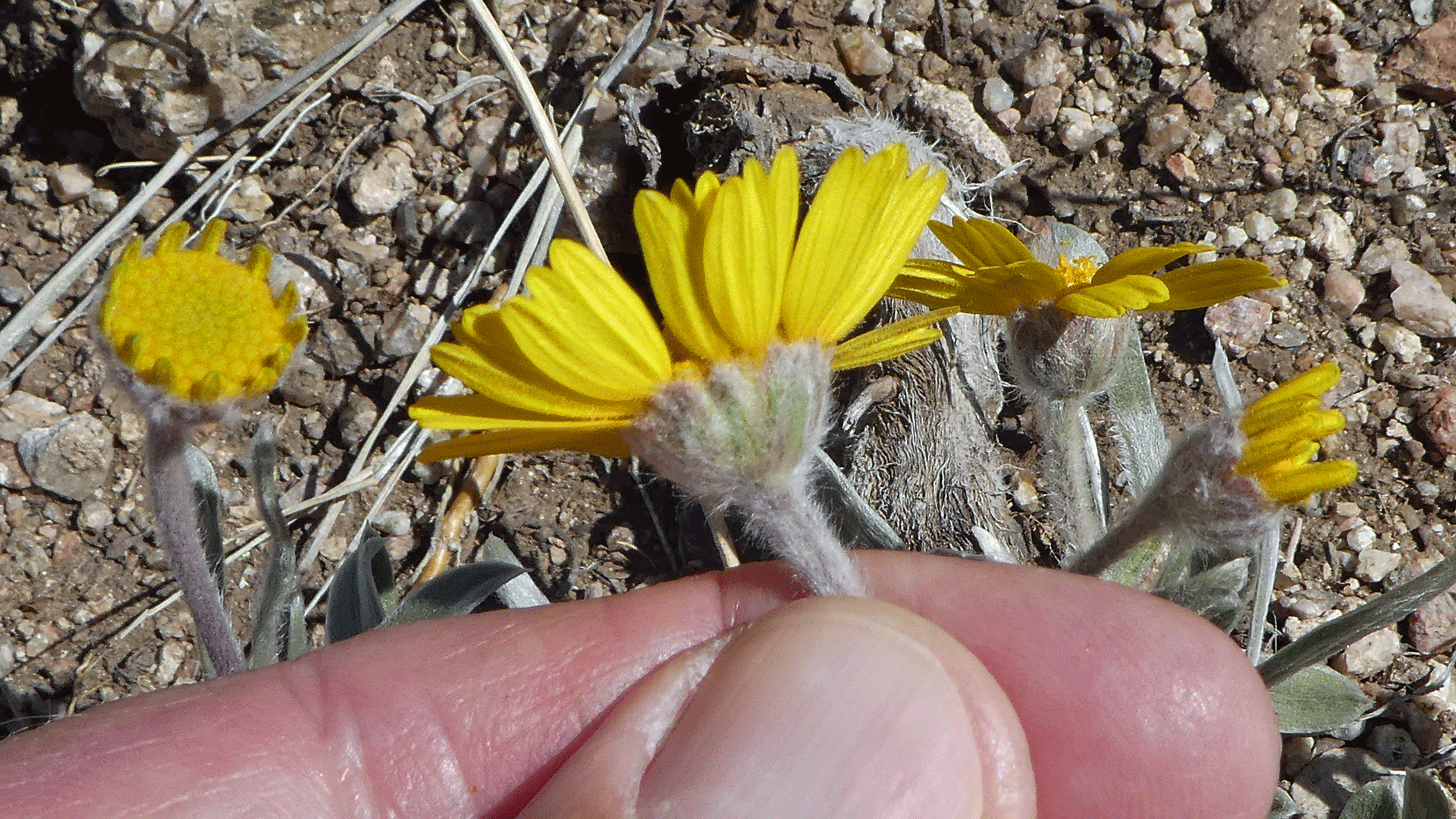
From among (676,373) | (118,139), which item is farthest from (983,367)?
(118,139)

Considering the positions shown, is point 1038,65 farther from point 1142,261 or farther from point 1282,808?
point 1282,808

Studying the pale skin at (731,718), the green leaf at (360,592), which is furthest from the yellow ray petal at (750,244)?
the green leaf at (360,592)

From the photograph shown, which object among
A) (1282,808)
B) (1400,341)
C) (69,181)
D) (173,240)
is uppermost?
(69,181)

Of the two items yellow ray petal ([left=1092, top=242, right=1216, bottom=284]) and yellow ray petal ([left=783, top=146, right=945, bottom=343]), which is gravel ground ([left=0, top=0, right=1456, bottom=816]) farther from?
yellow ray petal ([left=783, top=146, right=945, bottom=343])

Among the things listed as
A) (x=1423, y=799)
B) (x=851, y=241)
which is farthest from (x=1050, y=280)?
(x=1423, y=799)

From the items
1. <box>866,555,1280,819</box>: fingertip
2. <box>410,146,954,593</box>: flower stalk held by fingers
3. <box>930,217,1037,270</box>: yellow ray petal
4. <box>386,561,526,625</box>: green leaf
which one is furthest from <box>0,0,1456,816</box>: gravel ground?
<box>410,146,954,593</box>: flower stalk held by fingers

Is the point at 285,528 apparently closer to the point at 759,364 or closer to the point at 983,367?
the point at 759,364
